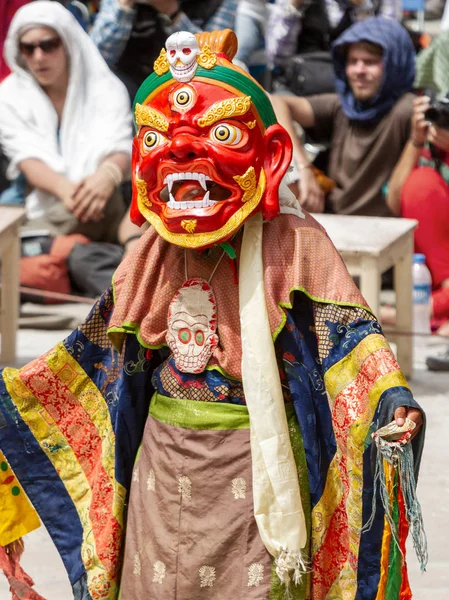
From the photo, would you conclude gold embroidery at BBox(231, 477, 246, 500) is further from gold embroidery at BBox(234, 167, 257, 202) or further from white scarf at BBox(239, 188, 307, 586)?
gold embroidery at BBox(234, 167, 257, 202)

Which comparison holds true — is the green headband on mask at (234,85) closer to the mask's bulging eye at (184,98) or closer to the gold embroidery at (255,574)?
the mask's bulging eye at (184,98)

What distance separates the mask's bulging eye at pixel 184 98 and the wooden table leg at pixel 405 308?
2919mm

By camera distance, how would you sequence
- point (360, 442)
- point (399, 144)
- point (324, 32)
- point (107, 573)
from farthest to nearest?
point (324, 32), point (399, 144), point (107, 573), point (360, 442)

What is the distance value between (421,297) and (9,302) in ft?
6.40

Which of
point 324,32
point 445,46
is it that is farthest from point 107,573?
point 324,32

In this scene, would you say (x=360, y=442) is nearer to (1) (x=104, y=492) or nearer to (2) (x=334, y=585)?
(2) (x=334, y=585)

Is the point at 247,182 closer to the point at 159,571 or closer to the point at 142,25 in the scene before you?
the point at 159,571

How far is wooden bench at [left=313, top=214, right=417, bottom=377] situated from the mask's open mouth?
237 centimetres

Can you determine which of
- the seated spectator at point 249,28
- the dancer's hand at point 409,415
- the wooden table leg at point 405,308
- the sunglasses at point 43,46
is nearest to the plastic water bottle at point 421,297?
the wooden table leg at point 405,308

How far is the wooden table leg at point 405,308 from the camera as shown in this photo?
18.4 ft

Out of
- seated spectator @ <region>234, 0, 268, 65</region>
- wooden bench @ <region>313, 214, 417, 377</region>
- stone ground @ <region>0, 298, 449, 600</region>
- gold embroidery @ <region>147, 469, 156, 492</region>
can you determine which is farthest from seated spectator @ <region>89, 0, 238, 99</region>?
gold embroidery @ <region>147, 469, 156, 492</region>

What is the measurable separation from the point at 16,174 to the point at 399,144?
6.72 feet

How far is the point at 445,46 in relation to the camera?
6.95 metres

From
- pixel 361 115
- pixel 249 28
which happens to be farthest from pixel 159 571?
pixel 249 28
